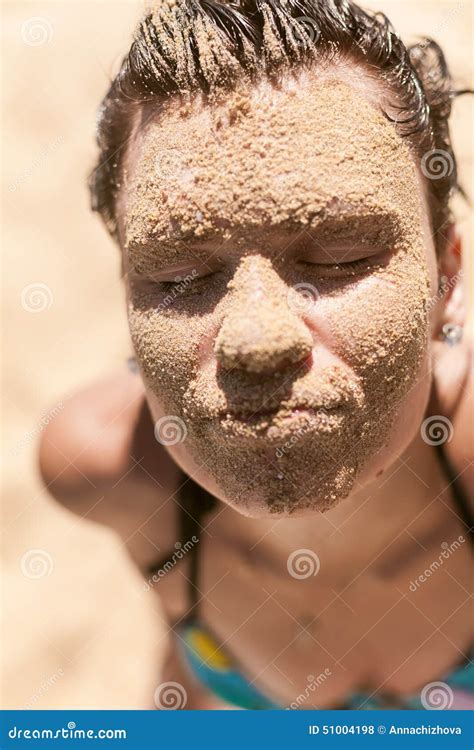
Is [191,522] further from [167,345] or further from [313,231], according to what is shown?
[313,231]

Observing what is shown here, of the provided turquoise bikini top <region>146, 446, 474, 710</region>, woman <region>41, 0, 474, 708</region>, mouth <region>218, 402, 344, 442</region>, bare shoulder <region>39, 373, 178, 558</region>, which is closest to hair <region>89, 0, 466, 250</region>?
woman <region>41, 0, 474, 708</region>

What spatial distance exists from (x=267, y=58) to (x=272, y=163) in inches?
10.7

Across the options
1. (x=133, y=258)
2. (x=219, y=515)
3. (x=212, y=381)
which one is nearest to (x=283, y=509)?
(x=212, y=381)

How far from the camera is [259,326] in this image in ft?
4.13

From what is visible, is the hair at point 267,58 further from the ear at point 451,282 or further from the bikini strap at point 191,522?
the bikini strap at point 191,522

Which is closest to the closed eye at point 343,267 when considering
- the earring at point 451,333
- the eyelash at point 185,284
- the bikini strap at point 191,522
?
the eyelash at point 185,284

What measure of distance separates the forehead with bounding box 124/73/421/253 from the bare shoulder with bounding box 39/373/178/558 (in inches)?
35.2

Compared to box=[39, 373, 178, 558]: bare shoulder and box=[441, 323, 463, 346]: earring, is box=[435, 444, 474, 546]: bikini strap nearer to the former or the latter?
box=[441, 323, 463, 346]: earring

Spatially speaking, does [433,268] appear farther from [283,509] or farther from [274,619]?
[274,619]

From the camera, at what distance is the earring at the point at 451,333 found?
5.97 ft

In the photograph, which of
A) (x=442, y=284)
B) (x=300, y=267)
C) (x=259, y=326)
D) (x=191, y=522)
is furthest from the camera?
(x=191, y=522)

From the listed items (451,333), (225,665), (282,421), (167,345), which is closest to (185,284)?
(167,345)

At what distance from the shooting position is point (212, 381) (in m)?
1.36

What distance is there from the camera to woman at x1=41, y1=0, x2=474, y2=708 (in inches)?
51.9
